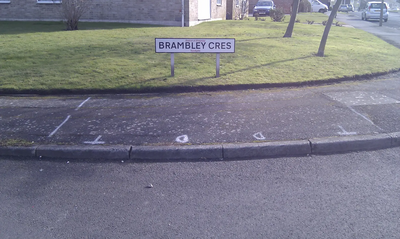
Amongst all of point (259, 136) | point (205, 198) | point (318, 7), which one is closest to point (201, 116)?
point (259, 136)

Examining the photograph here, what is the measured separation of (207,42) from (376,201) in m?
5.80

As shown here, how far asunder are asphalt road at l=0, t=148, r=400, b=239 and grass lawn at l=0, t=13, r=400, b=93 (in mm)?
3971

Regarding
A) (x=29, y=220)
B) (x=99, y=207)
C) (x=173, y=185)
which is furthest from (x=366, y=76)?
(x=29, y=220)

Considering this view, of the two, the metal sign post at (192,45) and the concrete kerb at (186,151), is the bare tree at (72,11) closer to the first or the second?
the metal sign post at (192,45)

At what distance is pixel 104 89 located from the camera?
342 inches

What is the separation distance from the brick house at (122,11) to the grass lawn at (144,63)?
18.7 ft

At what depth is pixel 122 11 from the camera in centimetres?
2058

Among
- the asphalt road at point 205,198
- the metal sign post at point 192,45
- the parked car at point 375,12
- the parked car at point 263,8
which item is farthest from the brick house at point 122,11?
the parked car at point 375,12

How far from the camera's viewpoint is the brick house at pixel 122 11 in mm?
19906

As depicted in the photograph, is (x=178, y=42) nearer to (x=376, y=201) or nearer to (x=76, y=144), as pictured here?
(x=76, y=144)

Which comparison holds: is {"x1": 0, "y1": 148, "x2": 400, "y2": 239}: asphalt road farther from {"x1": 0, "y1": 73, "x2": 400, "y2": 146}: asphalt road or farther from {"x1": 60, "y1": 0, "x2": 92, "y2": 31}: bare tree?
{"x1": 60, "y1": 0, "x2": 92, "y2": 31}: bare tree

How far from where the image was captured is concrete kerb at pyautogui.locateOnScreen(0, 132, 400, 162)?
565 cm

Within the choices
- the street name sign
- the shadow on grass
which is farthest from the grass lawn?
the shadow on grass

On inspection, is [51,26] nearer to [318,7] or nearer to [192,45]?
[192,45]
